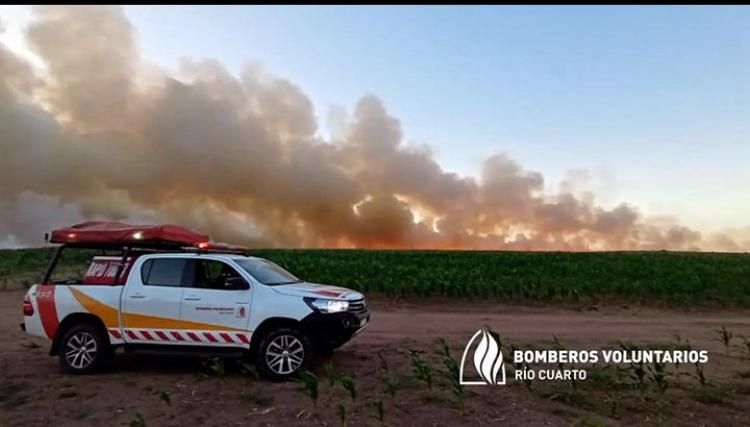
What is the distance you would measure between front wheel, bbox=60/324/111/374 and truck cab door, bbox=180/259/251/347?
4.97 feet

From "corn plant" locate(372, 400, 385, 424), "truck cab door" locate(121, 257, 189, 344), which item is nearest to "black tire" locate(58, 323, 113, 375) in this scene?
"truck cab door" locate(121, 257, 189, 344)

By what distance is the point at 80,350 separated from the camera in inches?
367

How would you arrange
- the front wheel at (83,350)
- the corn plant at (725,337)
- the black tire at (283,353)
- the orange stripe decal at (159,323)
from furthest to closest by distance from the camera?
the corn plant at (725,337)
the front wheel at (83,350)
the orange stripe decal at (159,323)
the black tire at (283,353)

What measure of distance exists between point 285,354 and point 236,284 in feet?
4.38

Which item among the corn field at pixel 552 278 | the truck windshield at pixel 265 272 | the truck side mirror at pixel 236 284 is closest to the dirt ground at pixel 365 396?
the truck side mirror at pixel 236 284

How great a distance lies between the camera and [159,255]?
9.41 meters

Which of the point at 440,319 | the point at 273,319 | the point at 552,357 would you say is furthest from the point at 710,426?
the point at 440,319

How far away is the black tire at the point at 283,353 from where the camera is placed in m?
8.45

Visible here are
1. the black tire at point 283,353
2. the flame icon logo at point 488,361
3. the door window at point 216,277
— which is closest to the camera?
the flame icon logo at point 488,361

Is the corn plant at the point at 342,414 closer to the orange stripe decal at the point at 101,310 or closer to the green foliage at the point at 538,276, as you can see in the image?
the orange stripe decal at the point at 101,310

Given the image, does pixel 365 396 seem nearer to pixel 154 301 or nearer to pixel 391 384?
pixel 391 384

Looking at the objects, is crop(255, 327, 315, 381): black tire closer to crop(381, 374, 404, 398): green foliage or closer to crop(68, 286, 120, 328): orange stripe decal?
crop(381, 374, 404, 398): green foliage

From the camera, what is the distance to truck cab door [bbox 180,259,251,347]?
28.6ft

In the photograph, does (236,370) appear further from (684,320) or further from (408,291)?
(684,320)
